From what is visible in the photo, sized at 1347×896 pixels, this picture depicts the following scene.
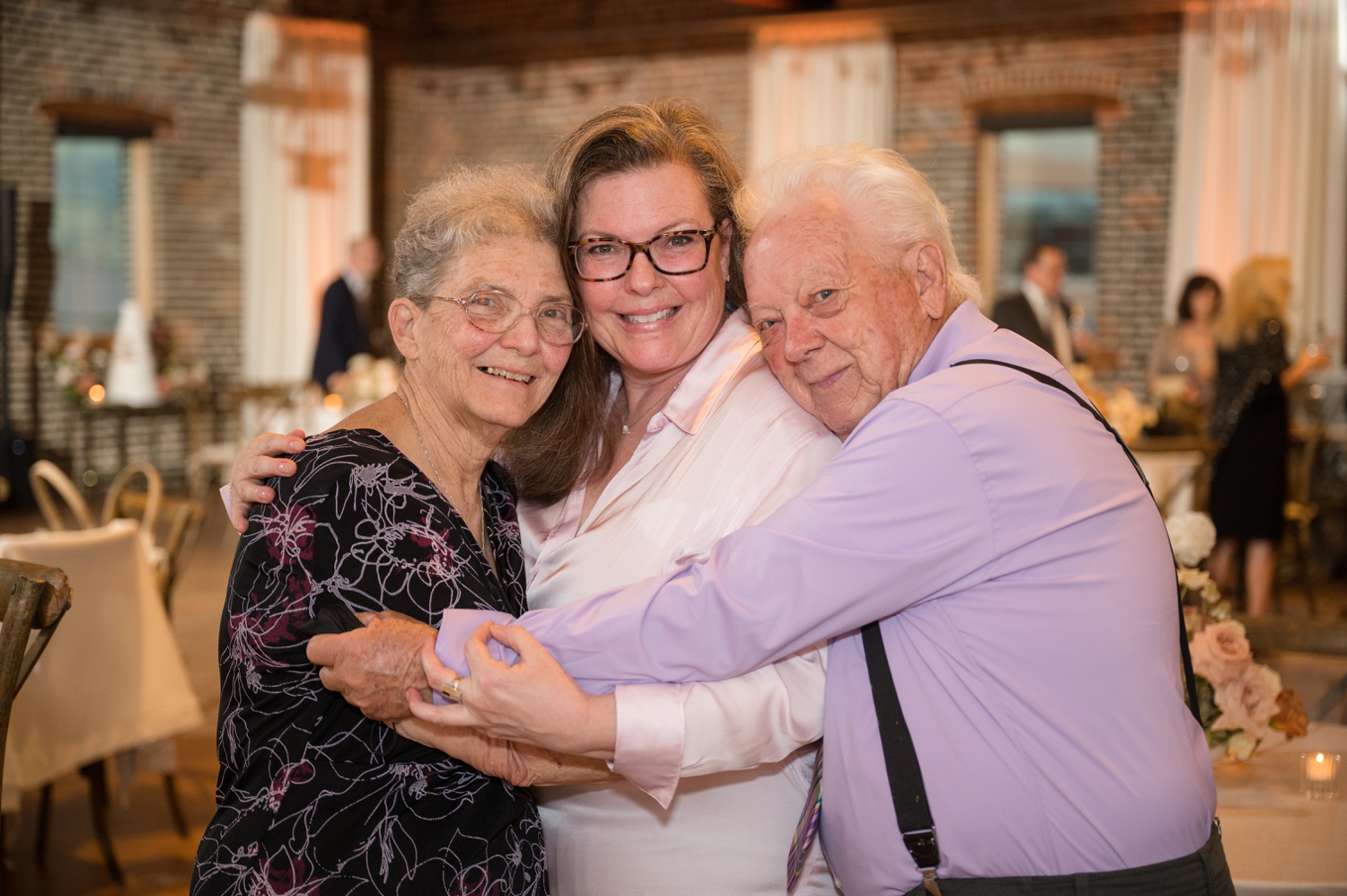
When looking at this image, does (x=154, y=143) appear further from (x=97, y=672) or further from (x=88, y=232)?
(x=97, y=672)

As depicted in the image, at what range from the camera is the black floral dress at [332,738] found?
60.7 inches

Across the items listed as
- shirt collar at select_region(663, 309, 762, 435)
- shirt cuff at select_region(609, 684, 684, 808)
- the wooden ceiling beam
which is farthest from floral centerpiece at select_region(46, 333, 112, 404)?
shirt cuff at select_region(609, 684, 684, 808)

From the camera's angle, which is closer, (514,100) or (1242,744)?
(1242,744)

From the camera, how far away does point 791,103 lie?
10.2 metres

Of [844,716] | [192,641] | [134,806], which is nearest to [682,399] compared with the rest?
[844,716]

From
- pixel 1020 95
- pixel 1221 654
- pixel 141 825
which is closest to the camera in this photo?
pixel 1221 654

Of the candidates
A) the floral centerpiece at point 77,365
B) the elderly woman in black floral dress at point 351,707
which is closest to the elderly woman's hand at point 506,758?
the elderly woman in black floral dress at point 351,707

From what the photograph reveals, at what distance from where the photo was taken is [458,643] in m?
1.49

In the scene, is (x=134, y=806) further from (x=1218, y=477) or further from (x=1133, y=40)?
(x=1133, y=40)

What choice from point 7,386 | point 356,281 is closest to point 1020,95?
point 356,281

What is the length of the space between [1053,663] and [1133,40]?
9003 mm

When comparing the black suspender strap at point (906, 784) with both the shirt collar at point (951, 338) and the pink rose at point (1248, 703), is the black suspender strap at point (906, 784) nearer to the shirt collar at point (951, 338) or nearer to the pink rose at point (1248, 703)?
the shirt collar at point (951, 338)

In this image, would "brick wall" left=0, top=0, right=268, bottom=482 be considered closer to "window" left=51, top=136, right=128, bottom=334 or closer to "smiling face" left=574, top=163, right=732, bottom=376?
"window" left=51, top=136, right=128, bottom=334

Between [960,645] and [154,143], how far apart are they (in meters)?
10.6
